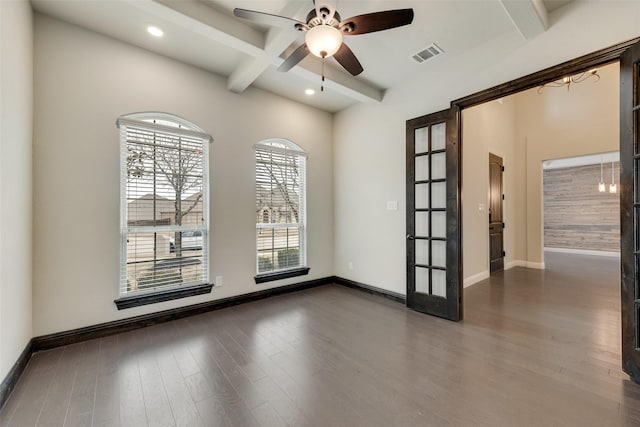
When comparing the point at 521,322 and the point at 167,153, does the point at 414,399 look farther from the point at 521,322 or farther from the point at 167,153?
the point at 167,153

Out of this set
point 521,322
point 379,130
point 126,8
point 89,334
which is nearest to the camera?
point 126,8

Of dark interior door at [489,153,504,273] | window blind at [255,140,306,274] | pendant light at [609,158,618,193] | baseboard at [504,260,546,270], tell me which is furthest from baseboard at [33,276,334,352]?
pendant light at [609,158,618,193]

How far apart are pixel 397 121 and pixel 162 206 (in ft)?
10.8

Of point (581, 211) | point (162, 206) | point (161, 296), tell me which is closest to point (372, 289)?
point (161, 296)

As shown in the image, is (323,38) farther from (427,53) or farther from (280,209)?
(280,209)

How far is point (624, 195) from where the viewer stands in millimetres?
1976

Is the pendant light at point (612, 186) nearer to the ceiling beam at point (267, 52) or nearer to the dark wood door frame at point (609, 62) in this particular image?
the dark wood door frame at point (609, 62)

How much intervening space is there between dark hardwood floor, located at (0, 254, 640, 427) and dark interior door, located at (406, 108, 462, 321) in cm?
29

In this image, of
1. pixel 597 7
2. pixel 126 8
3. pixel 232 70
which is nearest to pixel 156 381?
pixel 126 8

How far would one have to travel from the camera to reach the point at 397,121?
12.4 feet

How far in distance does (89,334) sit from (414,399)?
10.0 ft

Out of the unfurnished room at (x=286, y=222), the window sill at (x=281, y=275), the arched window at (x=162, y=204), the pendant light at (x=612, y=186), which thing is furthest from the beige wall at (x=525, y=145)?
the arched window at (x=162, y=204)

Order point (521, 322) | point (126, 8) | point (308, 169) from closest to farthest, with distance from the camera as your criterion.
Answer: point (126, 8) → point (521, 322) → point (308, 169)

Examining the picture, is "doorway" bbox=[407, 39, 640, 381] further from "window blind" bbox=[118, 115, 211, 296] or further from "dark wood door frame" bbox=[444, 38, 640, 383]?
"window blind" bbox=[118, 115, 211, 296]
